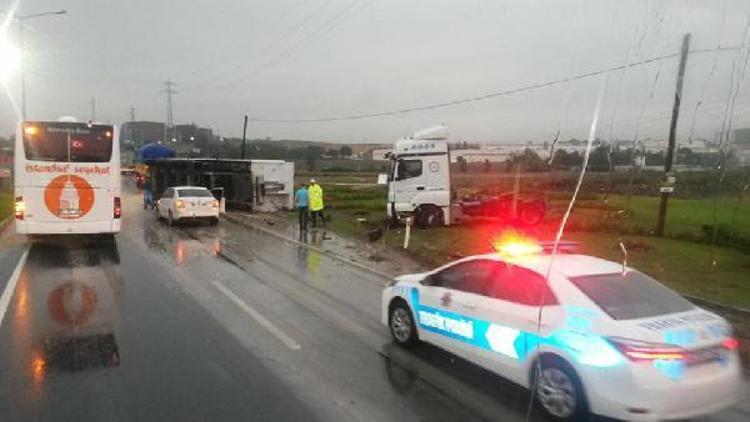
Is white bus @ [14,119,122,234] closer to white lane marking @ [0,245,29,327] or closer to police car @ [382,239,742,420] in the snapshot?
white lane marking @ [0,245,29,327]

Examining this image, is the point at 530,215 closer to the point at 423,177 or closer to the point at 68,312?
the point at 423,177

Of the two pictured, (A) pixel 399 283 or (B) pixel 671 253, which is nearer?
(A) pixel 399 283

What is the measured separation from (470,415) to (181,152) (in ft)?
244

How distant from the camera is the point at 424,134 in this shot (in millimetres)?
23609

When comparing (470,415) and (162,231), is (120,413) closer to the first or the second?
(470,415)

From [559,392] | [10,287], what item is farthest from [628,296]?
[10,287]

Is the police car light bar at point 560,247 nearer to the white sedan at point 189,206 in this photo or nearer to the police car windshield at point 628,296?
the police car windshield at point 628,296

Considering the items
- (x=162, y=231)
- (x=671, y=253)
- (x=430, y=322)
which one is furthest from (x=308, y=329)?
(x=162, y=231)

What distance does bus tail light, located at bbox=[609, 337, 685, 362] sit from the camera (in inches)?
205

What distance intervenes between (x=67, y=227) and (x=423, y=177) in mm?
11927

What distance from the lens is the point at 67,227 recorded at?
16.8m

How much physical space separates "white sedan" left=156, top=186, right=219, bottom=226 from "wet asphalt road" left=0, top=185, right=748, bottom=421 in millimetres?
10783

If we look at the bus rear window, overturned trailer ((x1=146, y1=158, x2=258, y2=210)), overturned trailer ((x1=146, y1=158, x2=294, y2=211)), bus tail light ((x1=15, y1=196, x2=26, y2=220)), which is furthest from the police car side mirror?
overturned trailer ((x1=146, y1=158, x2=258, y2=210))

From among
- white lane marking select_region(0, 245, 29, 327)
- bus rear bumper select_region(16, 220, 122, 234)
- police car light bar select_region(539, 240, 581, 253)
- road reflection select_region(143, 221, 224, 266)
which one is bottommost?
road reflection select_region(143, 221, 224, 266)
